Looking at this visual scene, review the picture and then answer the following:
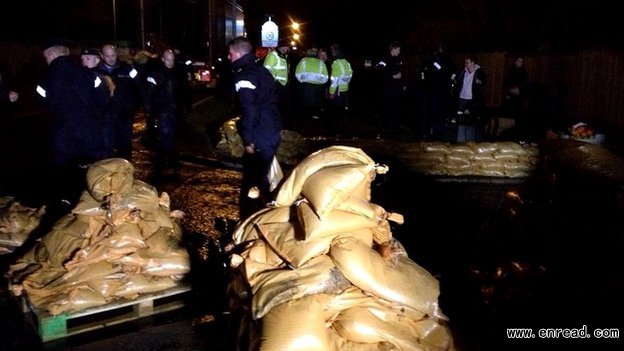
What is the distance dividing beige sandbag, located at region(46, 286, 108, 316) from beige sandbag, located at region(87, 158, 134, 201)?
0.62 meters

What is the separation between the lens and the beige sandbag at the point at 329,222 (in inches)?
111

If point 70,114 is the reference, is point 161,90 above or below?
above

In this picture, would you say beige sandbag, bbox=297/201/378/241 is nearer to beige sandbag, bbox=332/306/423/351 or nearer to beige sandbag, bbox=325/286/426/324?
beige sandbag, bbox=325/286/426/324

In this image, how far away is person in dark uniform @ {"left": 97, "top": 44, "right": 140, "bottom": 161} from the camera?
22.6ft

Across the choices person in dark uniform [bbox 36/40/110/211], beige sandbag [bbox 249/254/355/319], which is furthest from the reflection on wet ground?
person in dark uniform [bbox 36/40/110/211]

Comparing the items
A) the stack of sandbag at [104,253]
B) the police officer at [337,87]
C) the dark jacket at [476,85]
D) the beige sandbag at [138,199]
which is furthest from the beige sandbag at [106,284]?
the dark jacket at [476,85]

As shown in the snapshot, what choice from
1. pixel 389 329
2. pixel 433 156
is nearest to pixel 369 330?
pixel 389 329

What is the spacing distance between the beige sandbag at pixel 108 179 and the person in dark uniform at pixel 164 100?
11.8 feet

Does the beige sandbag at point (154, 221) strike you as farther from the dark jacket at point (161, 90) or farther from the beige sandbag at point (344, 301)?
the dark jacket at point (161, 90)

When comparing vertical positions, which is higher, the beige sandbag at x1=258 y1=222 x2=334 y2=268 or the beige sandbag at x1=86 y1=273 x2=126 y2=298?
the beige sandbag at x1=258 y1=222 x2=334 y2=268

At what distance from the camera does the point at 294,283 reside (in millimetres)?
2719

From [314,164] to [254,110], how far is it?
7.42 ft

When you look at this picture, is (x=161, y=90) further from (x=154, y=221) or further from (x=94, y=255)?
(x=94, y=255)

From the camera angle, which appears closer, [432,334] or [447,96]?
[432,334]
